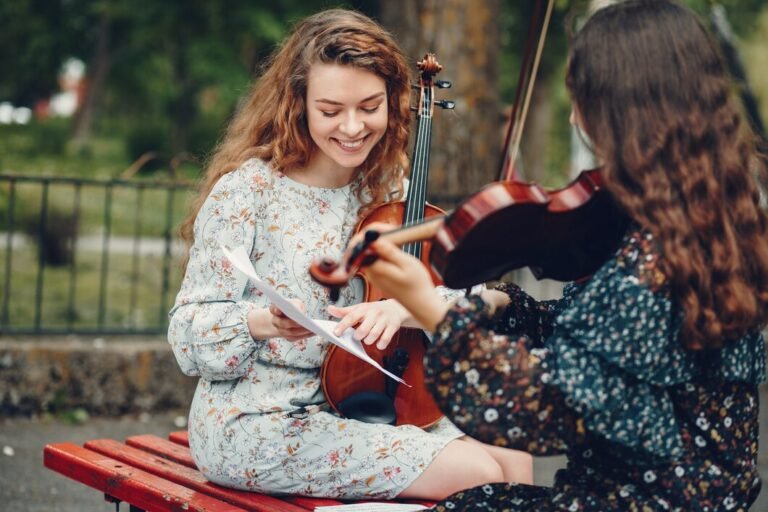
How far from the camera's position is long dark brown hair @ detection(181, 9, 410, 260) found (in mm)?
2738

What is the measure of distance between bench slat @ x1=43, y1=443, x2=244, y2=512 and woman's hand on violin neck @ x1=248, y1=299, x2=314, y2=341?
42cm

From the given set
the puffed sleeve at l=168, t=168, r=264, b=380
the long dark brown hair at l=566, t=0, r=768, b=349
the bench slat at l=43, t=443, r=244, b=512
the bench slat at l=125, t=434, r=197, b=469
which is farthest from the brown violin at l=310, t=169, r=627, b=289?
the bench slat at l=125, t=434, r=197, b=469

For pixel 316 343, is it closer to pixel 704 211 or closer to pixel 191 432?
pixel 191 432

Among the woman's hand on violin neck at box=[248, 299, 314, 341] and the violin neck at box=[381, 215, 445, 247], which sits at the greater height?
the violin neck at box=[381, 215, 445, 247]

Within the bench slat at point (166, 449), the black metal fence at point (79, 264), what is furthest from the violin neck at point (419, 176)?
the black metal fence at point (79, 264)

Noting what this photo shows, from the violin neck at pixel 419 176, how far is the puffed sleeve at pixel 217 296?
0.41m

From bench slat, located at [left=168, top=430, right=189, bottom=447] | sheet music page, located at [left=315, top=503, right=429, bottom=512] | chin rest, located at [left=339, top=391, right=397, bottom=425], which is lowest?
bench slat, located at [left=168, top=430, right=189, bottom=447]

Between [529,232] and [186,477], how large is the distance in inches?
49.8

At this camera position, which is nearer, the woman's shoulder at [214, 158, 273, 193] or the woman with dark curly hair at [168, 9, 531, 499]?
the woman with dark curly hair at [168, 9, 531, 499]

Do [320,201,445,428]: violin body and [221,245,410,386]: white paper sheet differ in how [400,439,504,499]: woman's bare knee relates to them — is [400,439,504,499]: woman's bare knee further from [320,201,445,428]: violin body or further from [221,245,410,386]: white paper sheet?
[221,245,410,386]: white paper sheet

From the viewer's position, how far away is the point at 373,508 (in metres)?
2.44

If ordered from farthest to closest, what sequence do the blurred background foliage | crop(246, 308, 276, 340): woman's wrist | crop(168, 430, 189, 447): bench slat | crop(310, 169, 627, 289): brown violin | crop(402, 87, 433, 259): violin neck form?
1. the blurred background foliage
2. crop(168, 430, 189, 447): bench slat
3. crop(402, 87, 433, 259): violin neck
4. crop(246, 308, 276, 340): woman's wrist
5. crop(310, 169, 627, 289): brown violin

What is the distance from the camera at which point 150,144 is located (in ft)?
83.3

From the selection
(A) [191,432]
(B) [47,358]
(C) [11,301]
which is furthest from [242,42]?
(A) [191,432]
